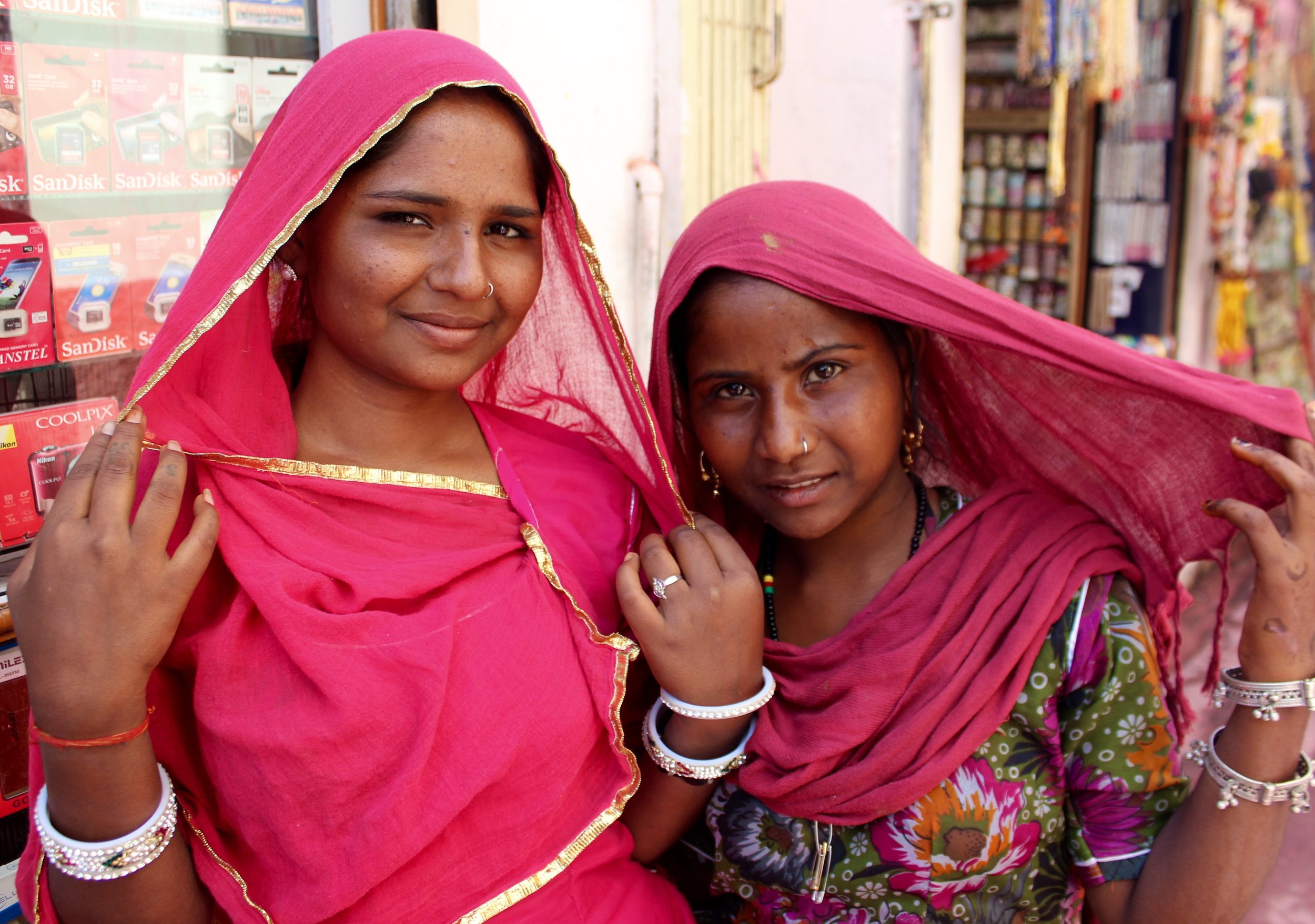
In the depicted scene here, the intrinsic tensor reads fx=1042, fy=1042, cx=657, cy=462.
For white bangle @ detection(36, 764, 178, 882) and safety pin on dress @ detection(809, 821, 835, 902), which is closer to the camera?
white bangle @ detection(36, 764, 178, 882)

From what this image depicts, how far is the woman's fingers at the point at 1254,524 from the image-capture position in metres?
1.38

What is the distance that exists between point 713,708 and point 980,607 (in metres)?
0.44

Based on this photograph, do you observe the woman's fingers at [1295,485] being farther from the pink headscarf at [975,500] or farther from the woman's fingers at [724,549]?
the woman's fingers at [724,549]


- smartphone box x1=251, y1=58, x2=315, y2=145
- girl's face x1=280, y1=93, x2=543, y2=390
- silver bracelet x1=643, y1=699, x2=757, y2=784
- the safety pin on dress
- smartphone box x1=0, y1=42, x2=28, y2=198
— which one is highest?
smartphone box x1=251, y1=58, x2=315, y2=145

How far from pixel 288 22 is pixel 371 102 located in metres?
1.22

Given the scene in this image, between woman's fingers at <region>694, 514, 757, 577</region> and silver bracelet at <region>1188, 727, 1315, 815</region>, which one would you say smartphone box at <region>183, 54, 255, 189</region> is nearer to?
woman's fingers at <region>694, 514, 757, 577</region>

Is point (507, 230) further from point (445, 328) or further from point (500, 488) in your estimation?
point (500, 488)

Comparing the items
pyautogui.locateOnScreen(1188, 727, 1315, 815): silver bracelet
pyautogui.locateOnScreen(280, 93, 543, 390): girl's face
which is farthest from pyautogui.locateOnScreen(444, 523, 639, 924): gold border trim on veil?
pyautogui.locateOnScreen(1188, 727, 1315, 815): silver bracelet

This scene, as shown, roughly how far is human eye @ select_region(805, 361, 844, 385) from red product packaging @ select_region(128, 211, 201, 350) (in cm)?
129

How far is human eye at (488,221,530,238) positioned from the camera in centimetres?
144

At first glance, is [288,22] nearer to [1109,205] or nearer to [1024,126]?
[1024,126]

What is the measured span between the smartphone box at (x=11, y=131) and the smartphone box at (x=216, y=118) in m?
0.37

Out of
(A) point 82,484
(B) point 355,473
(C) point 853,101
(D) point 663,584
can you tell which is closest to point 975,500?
(D) point 663,584

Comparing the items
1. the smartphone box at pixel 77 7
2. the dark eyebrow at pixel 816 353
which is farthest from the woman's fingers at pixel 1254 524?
the smartphone box at pixel 77 7
